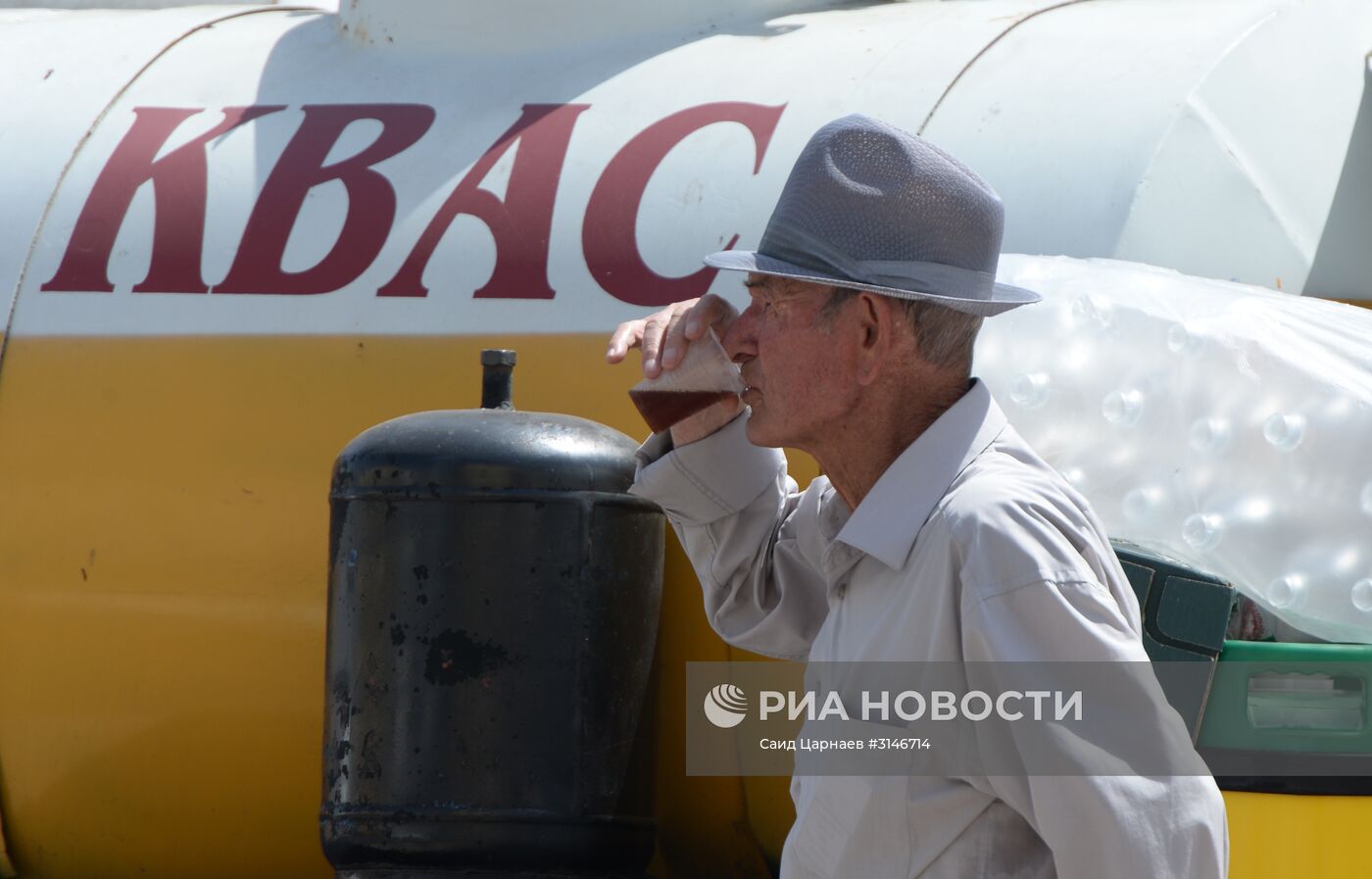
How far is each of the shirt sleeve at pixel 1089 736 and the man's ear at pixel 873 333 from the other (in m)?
0.30

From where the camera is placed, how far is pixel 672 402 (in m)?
2.23

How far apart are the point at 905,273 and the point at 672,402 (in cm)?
47

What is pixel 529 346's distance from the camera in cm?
316

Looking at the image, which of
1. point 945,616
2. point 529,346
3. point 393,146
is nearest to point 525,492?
point 529,346

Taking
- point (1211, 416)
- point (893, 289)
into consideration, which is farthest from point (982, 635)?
point (1211, 416)

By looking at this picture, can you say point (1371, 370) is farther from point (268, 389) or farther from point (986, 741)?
point (268, 389)

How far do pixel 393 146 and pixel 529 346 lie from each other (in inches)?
22.8

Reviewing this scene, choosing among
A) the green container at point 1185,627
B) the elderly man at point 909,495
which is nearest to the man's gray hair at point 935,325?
the elderly man at point 909,495

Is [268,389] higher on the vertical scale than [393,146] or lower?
lower

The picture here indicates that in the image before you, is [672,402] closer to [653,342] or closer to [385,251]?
[653,342]

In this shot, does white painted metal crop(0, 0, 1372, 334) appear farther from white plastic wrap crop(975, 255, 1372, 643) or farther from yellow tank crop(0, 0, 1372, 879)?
white plastic wrap crop(975, 255, 1372, 643)

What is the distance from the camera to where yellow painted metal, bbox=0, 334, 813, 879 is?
3.23m

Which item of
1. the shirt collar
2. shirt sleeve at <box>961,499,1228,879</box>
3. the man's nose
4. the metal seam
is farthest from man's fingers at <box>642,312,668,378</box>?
the metal seam

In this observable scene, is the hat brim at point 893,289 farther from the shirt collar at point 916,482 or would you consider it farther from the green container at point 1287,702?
the green container at point 1287,702
